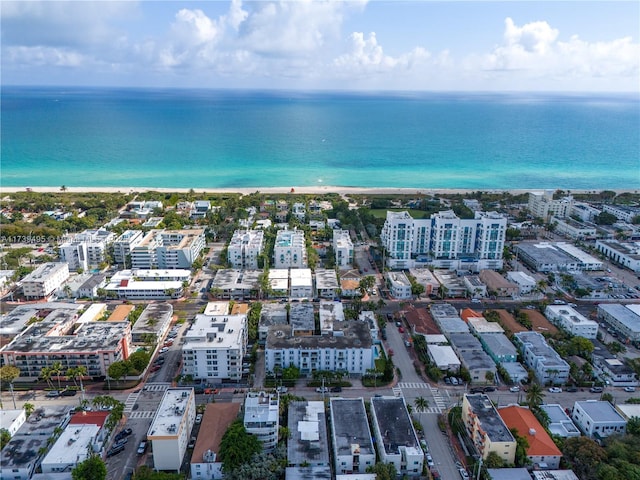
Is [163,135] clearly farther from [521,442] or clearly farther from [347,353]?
[521,442]

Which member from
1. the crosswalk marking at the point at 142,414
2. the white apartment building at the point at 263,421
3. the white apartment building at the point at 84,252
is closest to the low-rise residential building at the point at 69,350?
the crosswalk marking at the point at 142,414

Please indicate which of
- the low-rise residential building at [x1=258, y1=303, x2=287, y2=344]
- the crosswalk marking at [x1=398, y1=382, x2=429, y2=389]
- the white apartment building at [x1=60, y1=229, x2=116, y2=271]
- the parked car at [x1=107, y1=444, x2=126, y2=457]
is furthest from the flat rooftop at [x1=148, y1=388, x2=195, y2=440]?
the white apartment building at [x1=60, y1=229, x2=116, y2=271]

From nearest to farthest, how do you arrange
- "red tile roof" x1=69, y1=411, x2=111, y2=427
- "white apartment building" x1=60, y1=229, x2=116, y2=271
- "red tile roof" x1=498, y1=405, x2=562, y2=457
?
1. "red tile roof" x1=498, y1=405, x2=562, y2=457
2. "red tile roof" x1=69, y1=411, x2=111, y2=427
3. "white apartment building" x1=60, y1=229, x2=116, y2=271

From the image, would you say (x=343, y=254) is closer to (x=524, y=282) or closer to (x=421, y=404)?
(x=524, y=282)

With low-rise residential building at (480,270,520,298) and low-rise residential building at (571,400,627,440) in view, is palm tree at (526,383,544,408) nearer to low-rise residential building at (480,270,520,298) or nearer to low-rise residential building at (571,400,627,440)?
low-rise residential building at (571,400,627,440)

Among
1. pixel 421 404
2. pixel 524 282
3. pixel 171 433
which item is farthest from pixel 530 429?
pixel 524 282

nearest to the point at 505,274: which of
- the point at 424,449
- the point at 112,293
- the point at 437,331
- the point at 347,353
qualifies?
the point at 437,331

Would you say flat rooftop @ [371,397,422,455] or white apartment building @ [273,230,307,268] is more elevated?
white apartment building @ [273,230,307,268]
